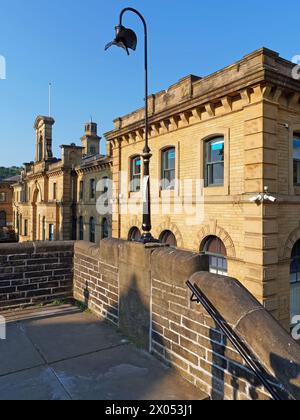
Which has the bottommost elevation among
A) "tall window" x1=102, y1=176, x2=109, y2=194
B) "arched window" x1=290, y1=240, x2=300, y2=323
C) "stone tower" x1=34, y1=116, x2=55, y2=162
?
"arched window" x1=290, y1=240, x2=300, y2=323

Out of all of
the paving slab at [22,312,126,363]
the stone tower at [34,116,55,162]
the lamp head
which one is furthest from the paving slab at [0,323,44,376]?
the stone tower at [34,116,55,162]

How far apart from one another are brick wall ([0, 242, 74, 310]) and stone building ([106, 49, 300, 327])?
6616 millimetres

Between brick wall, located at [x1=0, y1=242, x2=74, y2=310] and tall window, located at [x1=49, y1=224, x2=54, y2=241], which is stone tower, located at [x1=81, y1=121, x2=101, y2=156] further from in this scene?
brick wall, located at [x1=0, y1=242, x2=74, y2=310]

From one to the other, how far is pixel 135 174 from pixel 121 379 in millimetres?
15051

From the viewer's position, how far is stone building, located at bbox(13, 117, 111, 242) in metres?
32.4

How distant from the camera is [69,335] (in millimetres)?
5859

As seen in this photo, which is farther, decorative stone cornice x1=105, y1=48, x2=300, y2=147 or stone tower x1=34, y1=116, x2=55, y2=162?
stone tower x1=34, y1=116, x2=55, y2=162

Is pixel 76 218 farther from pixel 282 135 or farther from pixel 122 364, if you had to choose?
pixel 122 364

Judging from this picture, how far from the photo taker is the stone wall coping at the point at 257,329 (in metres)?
2.93

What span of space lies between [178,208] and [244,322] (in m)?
11.4

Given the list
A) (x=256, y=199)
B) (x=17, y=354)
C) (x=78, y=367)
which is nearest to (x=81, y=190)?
(x=256, y=199)

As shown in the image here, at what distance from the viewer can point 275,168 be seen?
446 inches

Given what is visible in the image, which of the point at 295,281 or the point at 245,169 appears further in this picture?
the point at 295,281

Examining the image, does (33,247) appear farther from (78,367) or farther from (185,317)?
(185,317)
